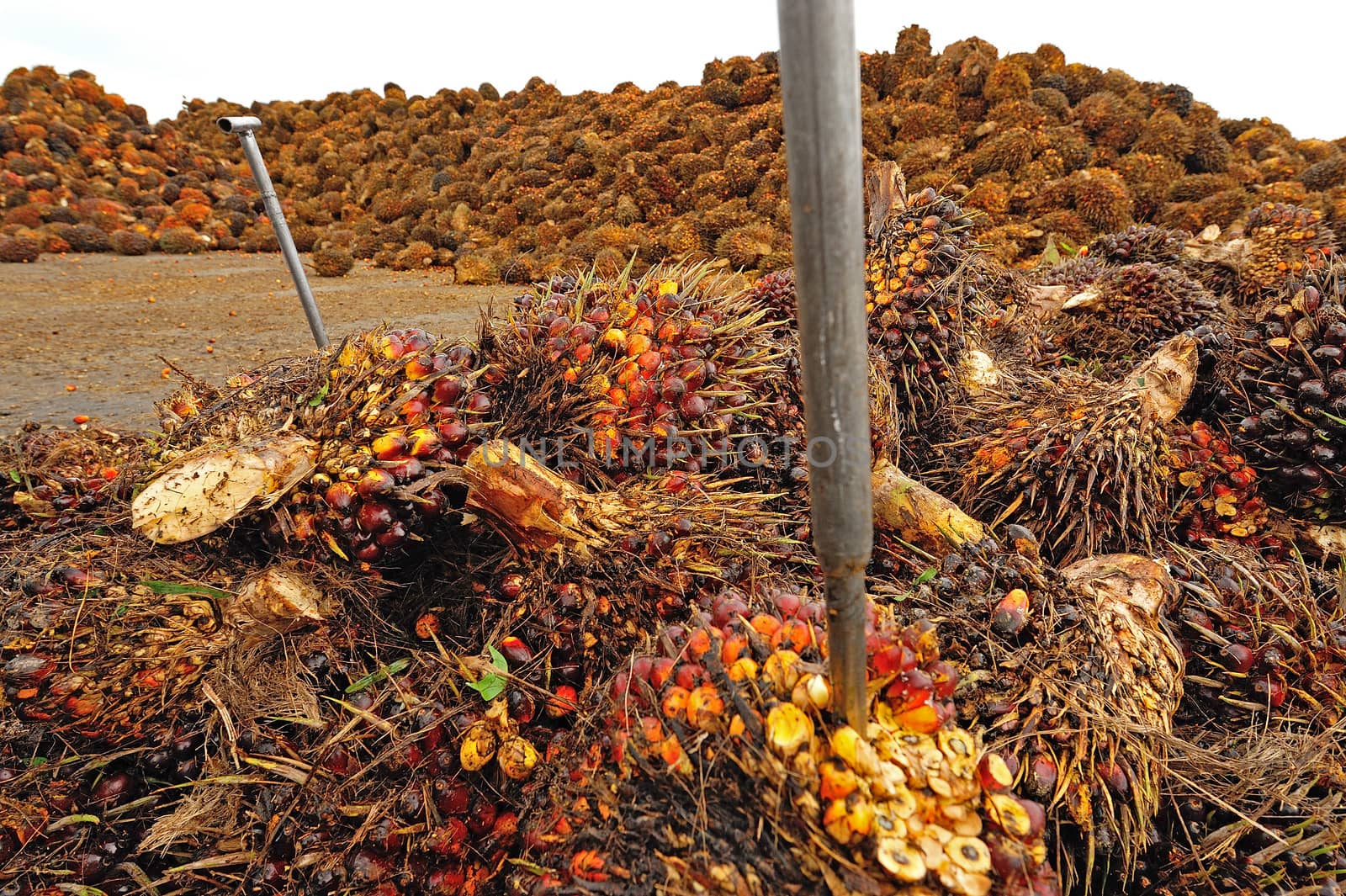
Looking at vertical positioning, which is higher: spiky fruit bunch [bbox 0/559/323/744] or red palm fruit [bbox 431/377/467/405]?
red palm fruit [bbox 431/377/467/405]

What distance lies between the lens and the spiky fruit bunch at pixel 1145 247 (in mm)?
3809

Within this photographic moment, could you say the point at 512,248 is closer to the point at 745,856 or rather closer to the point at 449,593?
the point at 449,593

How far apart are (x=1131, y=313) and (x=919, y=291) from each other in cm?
142

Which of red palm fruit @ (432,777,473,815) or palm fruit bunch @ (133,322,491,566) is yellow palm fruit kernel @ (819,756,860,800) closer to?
red palm fruit @ (432,777,473,815)

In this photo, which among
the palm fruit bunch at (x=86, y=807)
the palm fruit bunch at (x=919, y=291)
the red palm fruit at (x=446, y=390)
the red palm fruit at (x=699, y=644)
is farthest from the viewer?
the palm fruit bunch at (x=919, y=291)

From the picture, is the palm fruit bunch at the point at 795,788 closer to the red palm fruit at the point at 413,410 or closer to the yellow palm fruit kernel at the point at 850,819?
the yellow palm fruit kernel at the point at 850,819

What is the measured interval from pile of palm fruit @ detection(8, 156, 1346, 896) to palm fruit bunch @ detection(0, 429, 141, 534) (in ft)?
0.09

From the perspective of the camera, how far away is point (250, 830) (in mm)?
1297

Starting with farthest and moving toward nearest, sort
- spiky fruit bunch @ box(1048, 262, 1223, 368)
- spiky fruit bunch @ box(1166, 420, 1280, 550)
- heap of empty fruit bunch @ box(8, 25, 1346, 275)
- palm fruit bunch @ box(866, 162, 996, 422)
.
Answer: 1. heap of empty fruit bunch @ box(8, 25, 1346, 275)
2. spiky fruit bunch @ box(1048, 262, 1223, 368)
3. palm fruit bunch @ box(866, 162, 996, 422)
4. spiky fruit bunch @ box(1166, 420, 1280, 550)

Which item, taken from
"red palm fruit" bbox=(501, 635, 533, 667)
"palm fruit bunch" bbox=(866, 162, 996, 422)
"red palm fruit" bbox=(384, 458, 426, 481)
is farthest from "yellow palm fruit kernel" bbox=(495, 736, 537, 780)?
"palm fruit bunch" bbox=(866, 162, 996, 422)

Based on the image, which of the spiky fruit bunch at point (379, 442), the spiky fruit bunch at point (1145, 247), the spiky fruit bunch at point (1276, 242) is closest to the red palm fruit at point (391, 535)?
the spiky fruit bunch at point (379, 442)

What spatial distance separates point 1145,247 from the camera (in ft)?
12.8

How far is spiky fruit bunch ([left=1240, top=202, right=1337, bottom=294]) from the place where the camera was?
3293 millimetres

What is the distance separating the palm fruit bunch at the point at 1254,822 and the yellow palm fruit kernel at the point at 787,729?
832mm
